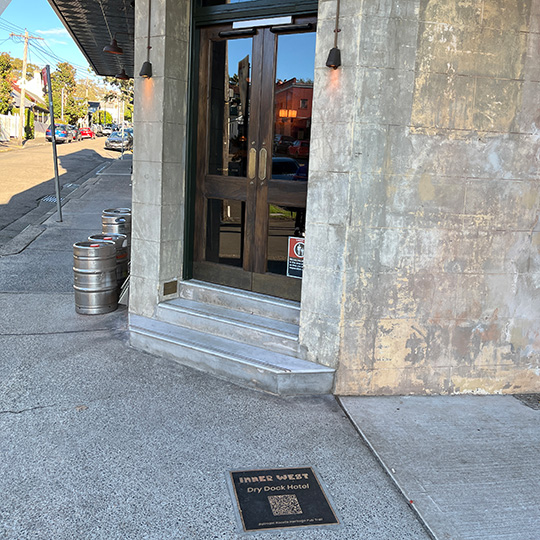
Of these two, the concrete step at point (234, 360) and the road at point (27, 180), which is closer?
the concrete step at point (234, 360)

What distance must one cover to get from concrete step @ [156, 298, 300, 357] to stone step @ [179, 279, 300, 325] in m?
0.04

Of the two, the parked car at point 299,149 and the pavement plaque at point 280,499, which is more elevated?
the parked car at point 299,149

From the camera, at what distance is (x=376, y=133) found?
15.4 ft

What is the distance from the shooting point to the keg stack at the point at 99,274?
23.1ft

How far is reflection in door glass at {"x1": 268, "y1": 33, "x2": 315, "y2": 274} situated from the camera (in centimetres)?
560

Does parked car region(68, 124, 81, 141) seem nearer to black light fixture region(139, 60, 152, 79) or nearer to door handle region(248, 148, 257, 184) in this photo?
black light fixture region(139, 60, 152, 79)

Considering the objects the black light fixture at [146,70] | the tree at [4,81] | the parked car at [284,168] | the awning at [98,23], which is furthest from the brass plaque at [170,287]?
the tree at [4,81]

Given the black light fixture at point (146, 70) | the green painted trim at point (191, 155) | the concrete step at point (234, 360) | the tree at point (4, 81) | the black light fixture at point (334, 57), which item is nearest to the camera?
the black light fixture at point (334, 57)

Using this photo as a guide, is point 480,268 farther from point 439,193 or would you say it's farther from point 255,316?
point 255,316

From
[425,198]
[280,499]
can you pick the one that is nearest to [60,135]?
[425,198]

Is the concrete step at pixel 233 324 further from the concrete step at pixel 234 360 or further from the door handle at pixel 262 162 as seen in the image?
the door handle at pixel 262 162

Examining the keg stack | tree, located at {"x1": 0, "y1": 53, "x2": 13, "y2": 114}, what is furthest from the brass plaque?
tree, located at {"x1": 0, "y1": 53, "x2": 13, "y2": 114}

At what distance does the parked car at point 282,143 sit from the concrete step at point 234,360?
1980mm

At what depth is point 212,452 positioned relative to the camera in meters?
3.96
